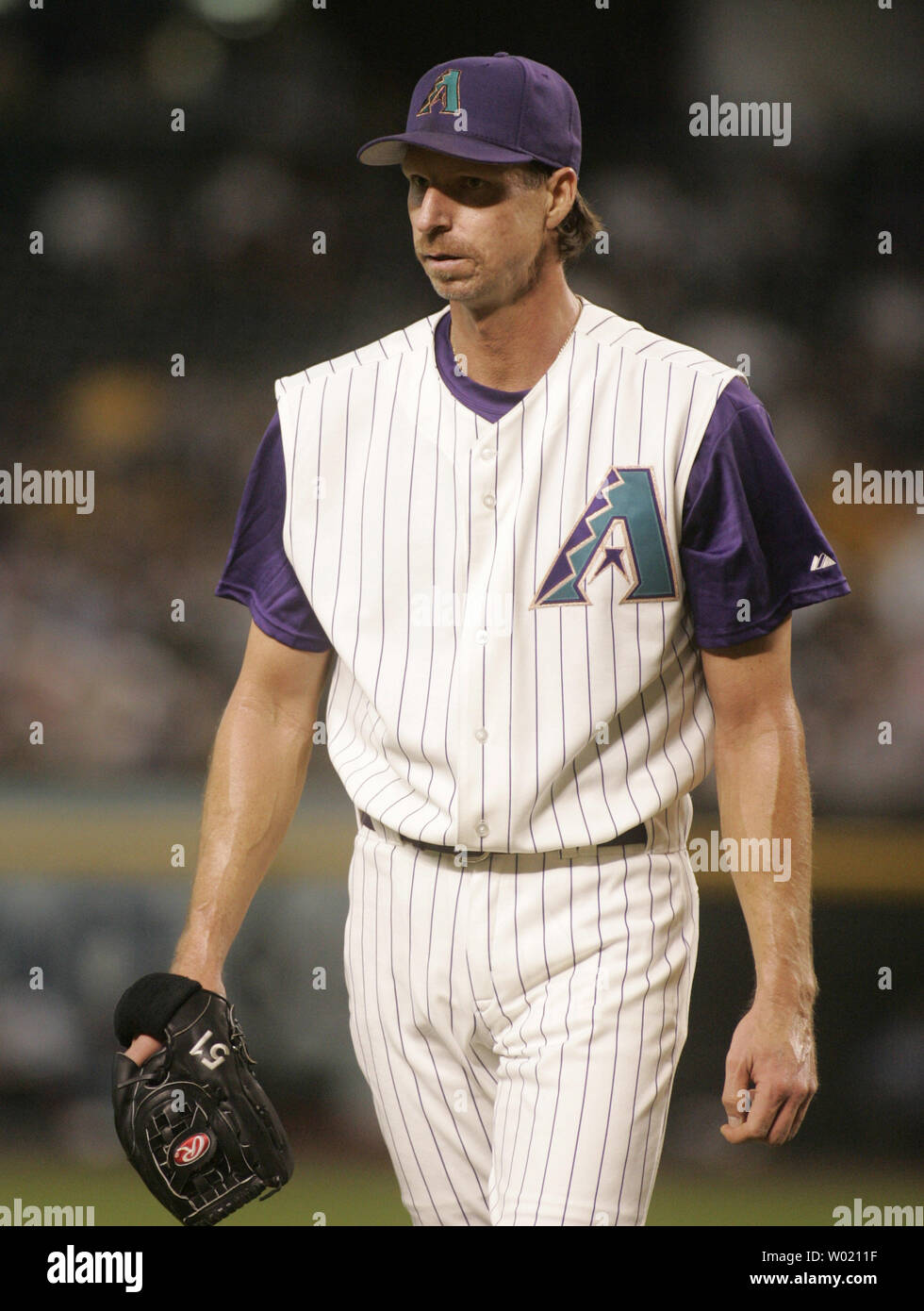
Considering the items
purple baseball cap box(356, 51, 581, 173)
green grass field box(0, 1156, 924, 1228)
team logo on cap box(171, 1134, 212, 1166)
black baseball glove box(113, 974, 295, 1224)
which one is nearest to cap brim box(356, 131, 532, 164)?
purple baseball cap box(356, 51, 581, 173)

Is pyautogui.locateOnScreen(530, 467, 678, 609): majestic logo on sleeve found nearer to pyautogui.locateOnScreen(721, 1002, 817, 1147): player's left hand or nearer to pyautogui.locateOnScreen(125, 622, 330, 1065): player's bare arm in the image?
pyautogui.locateOnScreen(125, 622, 330, 1065): player's bare arm

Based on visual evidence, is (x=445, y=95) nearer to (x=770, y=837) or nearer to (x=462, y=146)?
(x=462, y=146)

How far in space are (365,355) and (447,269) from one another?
0.68 ft

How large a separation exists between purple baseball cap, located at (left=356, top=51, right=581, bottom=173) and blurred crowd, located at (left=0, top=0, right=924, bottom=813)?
87 centimetres

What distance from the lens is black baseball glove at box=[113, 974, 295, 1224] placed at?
1.63m

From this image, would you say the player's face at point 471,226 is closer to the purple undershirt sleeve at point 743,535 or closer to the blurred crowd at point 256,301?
the purple undershirt sleeve at point 743,535

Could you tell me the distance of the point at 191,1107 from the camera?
5.39ft

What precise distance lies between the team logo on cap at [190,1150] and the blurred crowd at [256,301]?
1160mm

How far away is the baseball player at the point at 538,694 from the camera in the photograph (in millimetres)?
1604

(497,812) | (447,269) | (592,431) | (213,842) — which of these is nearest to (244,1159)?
(213,842)

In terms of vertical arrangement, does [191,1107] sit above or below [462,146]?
below

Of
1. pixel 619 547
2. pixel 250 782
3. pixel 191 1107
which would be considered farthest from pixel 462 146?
pixel 191 1107

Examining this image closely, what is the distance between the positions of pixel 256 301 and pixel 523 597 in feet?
4.29

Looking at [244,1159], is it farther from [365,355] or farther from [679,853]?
[365,355]
